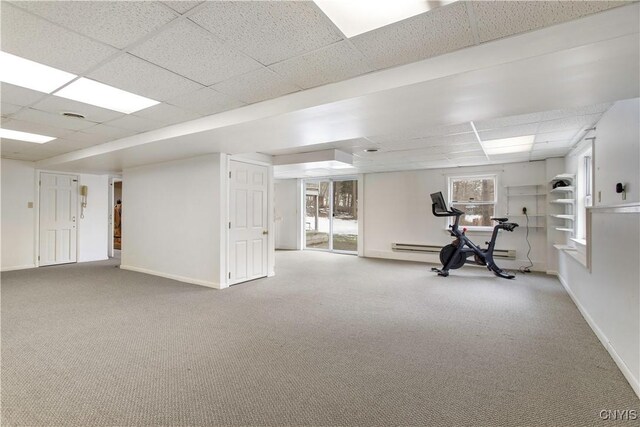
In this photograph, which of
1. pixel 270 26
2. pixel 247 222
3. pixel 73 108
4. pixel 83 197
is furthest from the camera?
pixel 83 197

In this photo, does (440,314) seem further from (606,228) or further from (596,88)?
(596,88)

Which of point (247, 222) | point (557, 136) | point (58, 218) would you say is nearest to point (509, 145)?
point (557, 136)

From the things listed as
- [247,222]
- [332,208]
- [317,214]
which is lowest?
[247,222]

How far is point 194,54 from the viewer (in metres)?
2.19

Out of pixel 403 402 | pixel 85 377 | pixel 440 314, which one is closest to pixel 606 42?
pixel 403 402

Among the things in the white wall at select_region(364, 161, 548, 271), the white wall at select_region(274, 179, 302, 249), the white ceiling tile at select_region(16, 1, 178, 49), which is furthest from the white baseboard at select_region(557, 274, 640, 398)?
the white wall at select_region(274, 179, 302, 249)

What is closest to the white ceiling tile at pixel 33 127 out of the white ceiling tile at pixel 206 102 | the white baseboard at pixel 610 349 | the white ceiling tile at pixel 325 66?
the white ceiling tile at pixel 206 102

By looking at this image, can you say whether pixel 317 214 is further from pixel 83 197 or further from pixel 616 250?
pixel 616 250

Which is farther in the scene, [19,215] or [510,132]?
[19,215]

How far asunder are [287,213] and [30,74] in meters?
7.77

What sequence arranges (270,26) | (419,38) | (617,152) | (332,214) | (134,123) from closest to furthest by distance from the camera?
(270,26) < (419,38) < (617,152) < (134,123) < (332,214)

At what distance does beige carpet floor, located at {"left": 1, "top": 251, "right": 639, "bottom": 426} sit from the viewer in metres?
1.91

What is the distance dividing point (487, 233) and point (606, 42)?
18.9 feet

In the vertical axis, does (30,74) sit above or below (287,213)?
above
